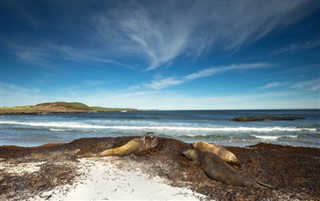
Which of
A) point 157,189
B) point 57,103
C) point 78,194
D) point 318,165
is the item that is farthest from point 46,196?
point 57,103

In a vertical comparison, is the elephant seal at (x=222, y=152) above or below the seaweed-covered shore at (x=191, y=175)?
above

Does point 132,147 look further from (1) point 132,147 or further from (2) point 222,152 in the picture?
(2) point 222,152

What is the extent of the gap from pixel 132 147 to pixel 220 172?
5066 mm

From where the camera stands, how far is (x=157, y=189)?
20.6ft

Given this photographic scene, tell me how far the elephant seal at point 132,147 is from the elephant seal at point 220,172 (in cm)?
318

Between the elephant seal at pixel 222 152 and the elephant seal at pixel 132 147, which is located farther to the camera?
the elephant seal at pixel 132 147

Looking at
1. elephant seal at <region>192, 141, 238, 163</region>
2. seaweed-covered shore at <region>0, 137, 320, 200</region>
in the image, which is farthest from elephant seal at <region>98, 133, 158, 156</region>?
elephant seal at <region>192, 141, 238, 163</region>

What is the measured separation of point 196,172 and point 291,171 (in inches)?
153

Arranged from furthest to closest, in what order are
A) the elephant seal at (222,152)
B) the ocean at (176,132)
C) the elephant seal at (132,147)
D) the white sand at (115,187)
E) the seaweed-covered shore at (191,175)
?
the ocean at (176,132)
the elephant seal at (132,147)
the elephant seal at (222,152)
the seaweed-covered shore at (191,175)
the white sand at (115,187)

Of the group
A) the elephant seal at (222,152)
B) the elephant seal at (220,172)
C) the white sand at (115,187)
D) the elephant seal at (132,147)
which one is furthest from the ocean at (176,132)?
the white sand at (115,187)

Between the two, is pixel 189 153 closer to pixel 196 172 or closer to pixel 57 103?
pixel 196 172

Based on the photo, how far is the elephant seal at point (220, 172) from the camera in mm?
6457

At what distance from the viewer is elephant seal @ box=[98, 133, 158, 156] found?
10.3 m

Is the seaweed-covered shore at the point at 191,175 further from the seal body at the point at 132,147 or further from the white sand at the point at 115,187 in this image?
the seal body at the point at 132,147
